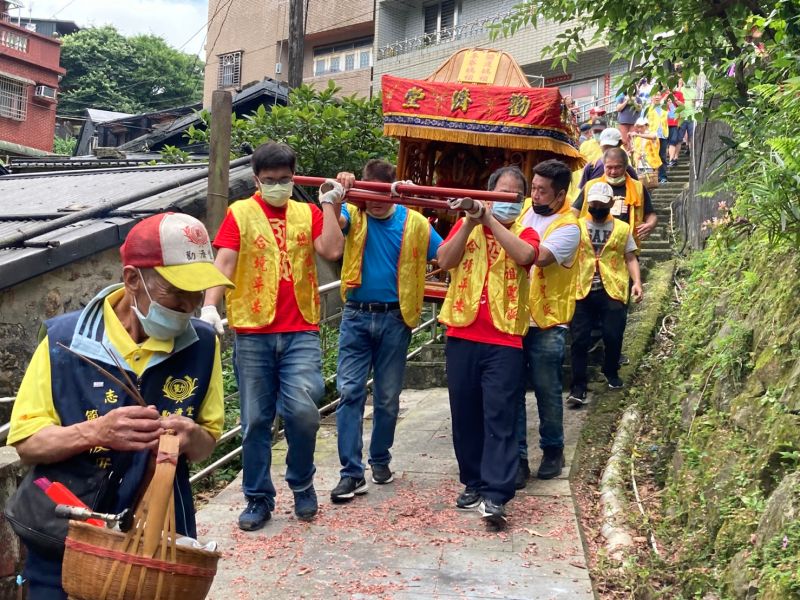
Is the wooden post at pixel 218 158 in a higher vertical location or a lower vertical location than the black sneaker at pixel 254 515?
higher

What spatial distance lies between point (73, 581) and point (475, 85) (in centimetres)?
752

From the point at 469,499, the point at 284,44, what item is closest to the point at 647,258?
the point at 469,499

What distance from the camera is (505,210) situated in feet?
17.9

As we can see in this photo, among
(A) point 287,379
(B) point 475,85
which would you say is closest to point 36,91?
(B) point 475,85

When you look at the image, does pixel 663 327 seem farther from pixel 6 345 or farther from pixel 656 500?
pixel 6 345

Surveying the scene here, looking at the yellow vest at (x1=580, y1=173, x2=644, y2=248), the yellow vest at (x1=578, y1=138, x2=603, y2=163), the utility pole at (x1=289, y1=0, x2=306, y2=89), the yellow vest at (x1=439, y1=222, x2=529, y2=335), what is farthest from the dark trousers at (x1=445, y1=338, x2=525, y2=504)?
the utility pole at (x1=289, y1=0, x2=306, y2=89)

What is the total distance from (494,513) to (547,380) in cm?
126

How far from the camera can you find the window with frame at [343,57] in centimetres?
2988

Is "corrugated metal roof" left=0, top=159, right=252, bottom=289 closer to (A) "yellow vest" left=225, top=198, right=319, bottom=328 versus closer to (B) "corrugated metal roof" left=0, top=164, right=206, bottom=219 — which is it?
(B) "corrugated metal roof" left=0, top=164, right=206, bottom=219

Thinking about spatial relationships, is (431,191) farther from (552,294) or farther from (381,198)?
(552,294)

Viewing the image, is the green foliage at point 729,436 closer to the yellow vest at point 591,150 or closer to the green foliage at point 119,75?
the yellow vest at point 591,150

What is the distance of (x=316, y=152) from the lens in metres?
11.3

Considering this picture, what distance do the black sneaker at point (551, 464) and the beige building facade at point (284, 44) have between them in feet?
77.9

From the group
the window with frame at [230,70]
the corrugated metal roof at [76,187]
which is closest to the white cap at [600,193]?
the corrugated metal roof at [76,187]
